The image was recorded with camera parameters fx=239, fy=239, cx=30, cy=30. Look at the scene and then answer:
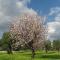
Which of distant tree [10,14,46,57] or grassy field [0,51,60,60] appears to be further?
distant tree [10,14,46,57]

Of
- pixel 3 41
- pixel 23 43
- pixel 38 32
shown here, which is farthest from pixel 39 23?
pixel 3 41

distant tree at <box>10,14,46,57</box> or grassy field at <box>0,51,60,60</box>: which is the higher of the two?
distant tree at <box>10,14,46,57</box>

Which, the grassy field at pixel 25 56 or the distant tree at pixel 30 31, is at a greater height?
the distant tree at pixel 30 31

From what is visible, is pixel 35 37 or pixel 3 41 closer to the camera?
pixel 35 37

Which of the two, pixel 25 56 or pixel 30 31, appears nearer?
pixel 25 56

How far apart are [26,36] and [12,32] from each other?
23.0 ft

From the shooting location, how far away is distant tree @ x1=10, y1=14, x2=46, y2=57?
6800 centimetres

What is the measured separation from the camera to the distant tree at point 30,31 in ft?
223

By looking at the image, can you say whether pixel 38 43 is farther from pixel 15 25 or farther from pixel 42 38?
pixel 15 25

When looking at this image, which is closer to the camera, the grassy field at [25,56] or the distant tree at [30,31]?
the grassy field at [25,56]

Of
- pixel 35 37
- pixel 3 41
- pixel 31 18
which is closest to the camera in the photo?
pixel 35 37

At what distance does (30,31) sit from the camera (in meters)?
68.3

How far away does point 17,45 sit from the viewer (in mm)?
74312

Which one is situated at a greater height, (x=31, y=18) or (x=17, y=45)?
(x=31, y=18)
